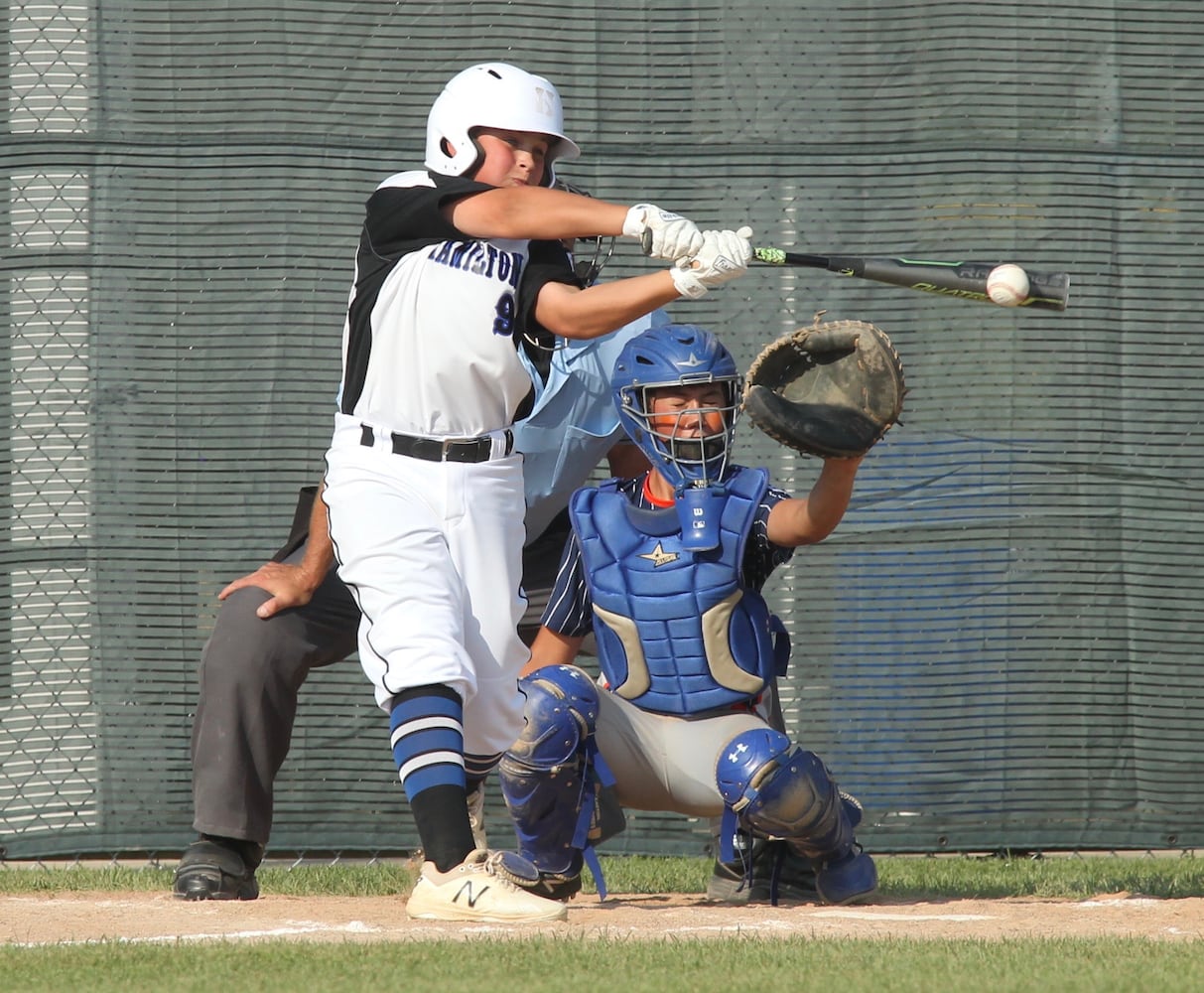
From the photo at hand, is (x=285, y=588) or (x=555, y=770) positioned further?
(x=285, y=588)

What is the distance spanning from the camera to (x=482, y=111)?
424cm

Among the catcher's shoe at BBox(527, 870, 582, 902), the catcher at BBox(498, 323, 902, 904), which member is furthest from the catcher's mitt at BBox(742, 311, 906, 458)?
the catcher's shoe at BBox(527, 870, 582, 902)

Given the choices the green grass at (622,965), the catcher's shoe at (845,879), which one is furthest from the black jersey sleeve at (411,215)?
the catcher's shoe at (845,879)

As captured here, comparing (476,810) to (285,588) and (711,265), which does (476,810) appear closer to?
(285,588)

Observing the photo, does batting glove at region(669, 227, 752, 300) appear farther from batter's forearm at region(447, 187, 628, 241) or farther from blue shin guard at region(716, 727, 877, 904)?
blue shin guard at region(716, 727, 877, 904)

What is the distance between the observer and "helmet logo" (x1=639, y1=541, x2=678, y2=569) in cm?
425

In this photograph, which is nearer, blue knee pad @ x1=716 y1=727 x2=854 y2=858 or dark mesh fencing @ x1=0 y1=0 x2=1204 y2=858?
blue knee pad @ x1=716 y1=727 x2=854 y2=858

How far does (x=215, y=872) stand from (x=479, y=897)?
43.7 inches

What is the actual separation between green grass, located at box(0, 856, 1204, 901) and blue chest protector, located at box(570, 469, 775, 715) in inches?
31.6

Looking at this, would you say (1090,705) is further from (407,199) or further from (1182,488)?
(407,199)

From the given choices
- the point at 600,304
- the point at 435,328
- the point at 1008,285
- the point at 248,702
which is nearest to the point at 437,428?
the point at 435,328

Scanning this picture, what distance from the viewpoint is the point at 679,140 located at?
18.4ft

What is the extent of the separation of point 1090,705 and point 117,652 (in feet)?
Result: 9.81

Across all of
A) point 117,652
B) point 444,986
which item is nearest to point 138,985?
point 444,986
